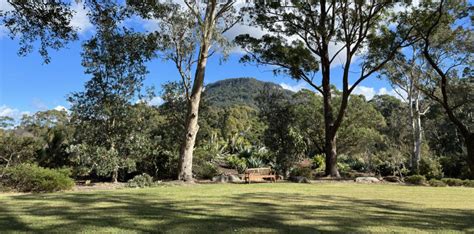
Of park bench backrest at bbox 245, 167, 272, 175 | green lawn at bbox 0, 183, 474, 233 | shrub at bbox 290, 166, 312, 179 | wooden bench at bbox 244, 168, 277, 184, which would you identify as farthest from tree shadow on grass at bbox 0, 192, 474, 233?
shrub at bbox 290, 166, 312, 179

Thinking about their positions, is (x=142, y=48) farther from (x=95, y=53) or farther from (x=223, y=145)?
(x=223, y=145)

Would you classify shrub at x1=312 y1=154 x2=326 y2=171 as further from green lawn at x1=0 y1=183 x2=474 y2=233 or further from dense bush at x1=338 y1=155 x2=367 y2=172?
green lawn at x1=0 y1=183 x2=474 y2=233

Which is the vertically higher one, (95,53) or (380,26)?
(380,26)

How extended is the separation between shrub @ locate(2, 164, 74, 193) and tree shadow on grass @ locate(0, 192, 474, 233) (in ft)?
16.2

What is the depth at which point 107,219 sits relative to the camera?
6035 mm

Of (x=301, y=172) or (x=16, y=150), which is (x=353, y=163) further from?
(x=16, y=150)

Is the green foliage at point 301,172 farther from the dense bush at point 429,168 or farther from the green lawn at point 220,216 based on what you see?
the green lawn at point 220,216

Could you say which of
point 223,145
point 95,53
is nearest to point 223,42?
point 95,53

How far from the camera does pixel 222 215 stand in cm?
661

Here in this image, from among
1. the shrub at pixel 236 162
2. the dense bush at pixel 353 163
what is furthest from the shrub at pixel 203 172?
the dense bush at pixel 353 163

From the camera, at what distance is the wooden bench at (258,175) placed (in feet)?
55.4

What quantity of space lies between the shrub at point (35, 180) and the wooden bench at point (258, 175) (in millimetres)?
6712

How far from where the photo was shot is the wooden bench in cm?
1688

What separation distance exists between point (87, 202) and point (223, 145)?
23879 millimetres
